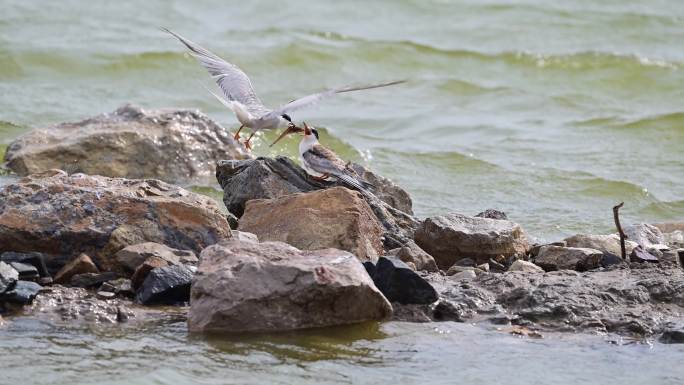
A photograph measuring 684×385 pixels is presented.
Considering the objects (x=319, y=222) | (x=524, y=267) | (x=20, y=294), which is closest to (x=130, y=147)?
(x=319, y=222)

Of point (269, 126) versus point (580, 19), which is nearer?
point (269, 126)

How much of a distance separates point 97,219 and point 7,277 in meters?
0.87

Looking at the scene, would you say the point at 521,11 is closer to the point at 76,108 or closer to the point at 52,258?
the point at 76,108

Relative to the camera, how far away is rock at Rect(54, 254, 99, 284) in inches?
256

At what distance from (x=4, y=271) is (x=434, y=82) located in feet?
39.1

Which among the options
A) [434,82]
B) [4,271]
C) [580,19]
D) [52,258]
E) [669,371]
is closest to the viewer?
[669,371]

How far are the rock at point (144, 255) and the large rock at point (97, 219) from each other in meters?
0.12

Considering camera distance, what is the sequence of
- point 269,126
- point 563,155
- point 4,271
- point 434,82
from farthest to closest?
point 434,82 → point 563,155 → point 269,126 → point 4,271

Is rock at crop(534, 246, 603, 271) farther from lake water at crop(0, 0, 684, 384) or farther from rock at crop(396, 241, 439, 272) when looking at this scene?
lake water at crop(0, 0, 684, 384)

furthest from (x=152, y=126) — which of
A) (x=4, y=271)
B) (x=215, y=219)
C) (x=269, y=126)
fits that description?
(x=4, y=271)

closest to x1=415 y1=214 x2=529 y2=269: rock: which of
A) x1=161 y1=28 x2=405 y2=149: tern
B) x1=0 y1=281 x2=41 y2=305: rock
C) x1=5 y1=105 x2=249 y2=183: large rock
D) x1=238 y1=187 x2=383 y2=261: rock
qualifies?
x1=238 y1=187 x2=383 y2=261: rock

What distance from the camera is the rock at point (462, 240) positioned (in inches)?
293

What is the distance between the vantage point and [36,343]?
561cm

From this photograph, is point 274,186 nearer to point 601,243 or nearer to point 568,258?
point 568,258
